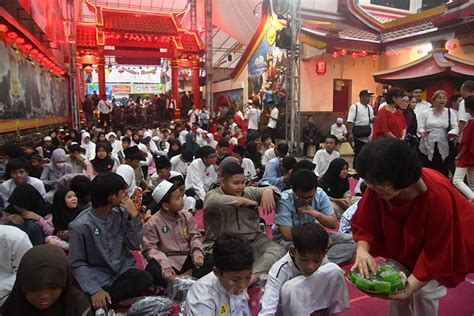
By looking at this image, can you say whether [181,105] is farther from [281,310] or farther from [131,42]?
[281,310]

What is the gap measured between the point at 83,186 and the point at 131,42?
628 inches

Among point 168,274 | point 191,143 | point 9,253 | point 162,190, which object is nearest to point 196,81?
point 191,143

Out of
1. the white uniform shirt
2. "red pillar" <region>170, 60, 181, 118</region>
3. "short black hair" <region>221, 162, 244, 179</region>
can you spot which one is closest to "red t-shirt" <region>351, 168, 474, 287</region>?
"short black hair" <region>221, 162, 244, 179</region>

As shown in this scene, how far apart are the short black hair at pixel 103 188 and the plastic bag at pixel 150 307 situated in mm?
744

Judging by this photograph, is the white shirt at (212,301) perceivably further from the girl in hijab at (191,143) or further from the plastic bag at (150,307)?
the girl in hijab at (191,143)

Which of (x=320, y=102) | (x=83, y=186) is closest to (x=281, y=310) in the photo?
(x=83, y=186)

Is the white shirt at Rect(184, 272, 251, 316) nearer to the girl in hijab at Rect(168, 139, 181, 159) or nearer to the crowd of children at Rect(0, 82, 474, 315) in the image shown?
the crowd of children at Rect(0, 82, 474, 315)

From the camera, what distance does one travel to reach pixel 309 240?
2092mm

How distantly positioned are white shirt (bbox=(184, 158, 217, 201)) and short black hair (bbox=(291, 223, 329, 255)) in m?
3.41

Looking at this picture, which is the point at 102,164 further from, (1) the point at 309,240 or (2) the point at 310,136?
(2) the point at 310,136

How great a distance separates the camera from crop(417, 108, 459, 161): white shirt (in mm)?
5387

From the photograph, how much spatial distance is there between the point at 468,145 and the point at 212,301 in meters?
3.22

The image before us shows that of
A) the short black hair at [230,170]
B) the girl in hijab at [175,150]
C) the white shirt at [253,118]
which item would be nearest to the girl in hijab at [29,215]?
the short black hair at [230,170]

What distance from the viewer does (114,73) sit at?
30.9m
